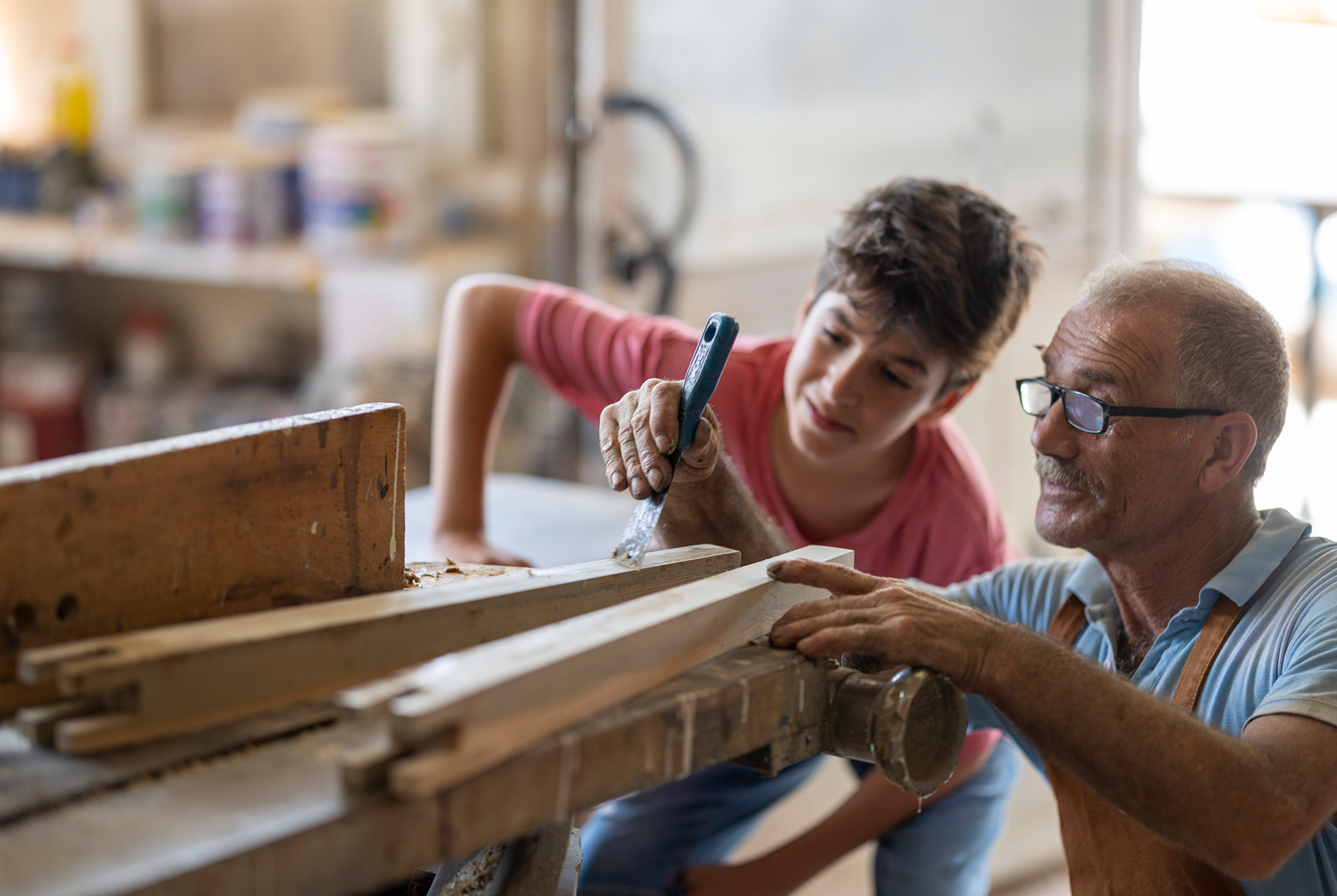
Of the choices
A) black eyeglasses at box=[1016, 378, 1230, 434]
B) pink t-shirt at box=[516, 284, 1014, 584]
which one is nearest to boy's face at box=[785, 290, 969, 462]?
pink t-shirt at box=[516, 284, 1014, 584]

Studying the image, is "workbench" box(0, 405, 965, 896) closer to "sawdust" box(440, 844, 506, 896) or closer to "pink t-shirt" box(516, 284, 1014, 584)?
"sawdust" box(440, 844, 506, 896)

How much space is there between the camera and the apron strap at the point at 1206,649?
112 cm

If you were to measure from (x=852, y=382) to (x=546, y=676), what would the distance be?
80cm

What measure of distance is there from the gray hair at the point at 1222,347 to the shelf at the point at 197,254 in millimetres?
2019

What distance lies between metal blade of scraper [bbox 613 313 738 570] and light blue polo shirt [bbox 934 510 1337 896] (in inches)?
17.6

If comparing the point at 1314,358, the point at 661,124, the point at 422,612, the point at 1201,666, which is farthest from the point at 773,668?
the point at 1314,358

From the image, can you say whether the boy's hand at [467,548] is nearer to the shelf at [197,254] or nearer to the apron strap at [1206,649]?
the apron strap at [1206,649]

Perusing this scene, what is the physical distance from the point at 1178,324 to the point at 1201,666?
33 cm

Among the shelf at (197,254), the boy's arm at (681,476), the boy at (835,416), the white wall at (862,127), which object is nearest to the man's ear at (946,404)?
the boy at (835,416)

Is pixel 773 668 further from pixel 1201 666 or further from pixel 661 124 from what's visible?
pixel 661 124

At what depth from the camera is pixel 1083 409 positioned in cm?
119

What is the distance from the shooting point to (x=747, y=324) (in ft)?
9.64

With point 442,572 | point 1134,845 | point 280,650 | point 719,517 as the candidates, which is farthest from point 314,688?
point 1134,845

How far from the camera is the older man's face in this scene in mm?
1157
